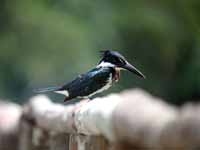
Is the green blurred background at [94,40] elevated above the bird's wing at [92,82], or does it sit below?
above

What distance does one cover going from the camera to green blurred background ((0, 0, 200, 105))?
13648 mm

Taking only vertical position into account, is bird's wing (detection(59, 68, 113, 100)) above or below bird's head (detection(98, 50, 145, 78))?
below

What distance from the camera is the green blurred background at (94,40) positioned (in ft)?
44.8

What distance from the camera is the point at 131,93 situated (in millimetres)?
2758

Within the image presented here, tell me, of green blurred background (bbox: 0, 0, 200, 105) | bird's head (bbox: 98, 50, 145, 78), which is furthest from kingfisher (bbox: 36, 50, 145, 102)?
green blurred background (bbox: 0, 0, 200, 105)

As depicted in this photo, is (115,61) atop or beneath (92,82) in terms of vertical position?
atop

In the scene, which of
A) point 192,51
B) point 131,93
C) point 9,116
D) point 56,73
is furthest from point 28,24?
point 131,93

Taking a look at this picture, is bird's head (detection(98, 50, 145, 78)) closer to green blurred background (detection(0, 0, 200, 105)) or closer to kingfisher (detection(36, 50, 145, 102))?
kingfisher (detection(36, 50, 145, 102))

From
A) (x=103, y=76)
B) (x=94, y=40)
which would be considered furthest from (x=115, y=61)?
(x=94, y=40)

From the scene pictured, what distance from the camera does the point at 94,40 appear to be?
47.6 ft

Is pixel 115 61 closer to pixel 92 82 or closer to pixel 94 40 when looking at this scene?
pixel 92 82

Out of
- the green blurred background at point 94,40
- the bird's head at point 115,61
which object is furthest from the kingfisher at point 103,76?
the green blurred background at point 94,40

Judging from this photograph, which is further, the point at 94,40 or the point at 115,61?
the point at 94,40

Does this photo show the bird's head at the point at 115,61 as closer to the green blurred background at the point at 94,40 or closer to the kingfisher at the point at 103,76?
the kingfisher at the point at 103,76
